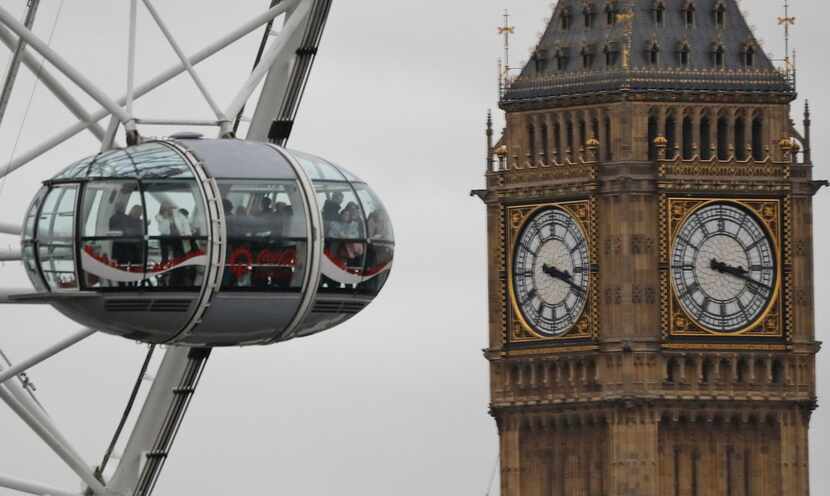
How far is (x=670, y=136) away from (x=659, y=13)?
5.06 metres

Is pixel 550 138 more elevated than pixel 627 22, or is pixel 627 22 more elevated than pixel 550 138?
pixel 627 22

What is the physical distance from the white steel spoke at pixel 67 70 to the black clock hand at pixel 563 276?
81770 mm

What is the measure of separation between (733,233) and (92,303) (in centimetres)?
8605

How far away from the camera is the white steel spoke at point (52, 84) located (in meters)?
77.5

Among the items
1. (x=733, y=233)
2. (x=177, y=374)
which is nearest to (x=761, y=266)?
(x=733, y=233)

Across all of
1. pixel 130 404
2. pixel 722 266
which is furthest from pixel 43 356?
pixel 722 266

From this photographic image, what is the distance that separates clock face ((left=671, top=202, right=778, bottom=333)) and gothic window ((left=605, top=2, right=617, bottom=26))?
6902 millimetres

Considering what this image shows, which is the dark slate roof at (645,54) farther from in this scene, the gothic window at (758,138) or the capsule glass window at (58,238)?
the capsule glass window at (58,238)

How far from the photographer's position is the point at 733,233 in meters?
156

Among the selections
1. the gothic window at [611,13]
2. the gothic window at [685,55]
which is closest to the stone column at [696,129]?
the gothic window at [685,55]

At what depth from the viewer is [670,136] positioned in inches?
6132

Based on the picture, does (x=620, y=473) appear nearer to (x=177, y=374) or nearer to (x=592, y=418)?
(x=592, y=418)

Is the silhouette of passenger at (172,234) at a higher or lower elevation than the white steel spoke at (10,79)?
lower

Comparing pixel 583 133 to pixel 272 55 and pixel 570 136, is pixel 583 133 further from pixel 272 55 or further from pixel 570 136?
pixel 272 55
